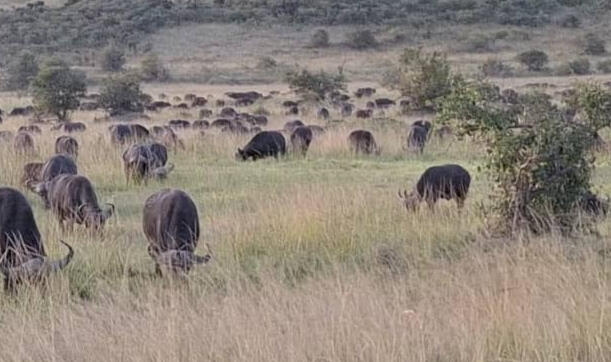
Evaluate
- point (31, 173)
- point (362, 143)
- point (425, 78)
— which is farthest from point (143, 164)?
point (425, 78)

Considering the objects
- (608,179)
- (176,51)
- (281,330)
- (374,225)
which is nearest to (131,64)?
(176,51)

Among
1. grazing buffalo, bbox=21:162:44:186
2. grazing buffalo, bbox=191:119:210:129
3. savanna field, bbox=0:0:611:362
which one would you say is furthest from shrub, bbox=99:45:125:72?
grazing buffalo, bbox=21:162:44:186

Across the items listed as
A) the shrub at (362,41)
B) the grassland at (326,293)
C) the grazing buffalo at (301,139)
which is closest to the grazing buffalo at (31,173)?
the grassland at (326,293)

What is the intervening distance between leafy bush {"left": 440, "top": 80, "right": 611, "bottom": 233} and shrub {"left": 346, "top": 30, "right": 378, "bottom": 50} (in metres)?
60.4

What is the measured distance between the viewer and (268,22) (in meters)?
77.9

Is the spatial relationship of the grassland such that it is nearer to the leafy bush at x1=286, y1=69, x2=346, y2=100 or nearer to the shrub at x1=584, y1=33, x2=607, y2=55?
the leafy bush at x1=286, y1=69, x2=346, y2=100

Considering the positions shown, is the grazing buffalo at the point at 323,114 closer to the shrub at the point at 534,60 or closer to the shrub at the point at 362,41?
the shrub at the point at 534,60

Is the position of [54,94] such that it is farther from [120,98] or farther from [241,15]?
[241,15]

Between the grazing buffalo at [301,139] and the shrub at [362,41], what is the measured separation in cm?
4845

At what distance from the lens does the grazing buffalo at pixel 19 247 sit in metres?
8.30

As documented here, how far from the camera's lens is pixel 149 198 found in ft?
38.5

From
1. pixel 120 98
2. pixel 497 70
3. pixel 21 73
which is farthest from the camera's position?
pixel 497 70

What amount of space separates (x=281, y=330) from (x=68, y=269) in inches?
132

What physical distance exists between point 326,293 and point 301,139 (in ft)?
49.3
